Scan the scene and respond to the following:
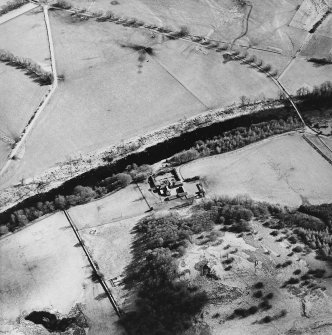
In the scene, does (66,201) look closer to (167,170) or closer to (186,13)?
(167,170)

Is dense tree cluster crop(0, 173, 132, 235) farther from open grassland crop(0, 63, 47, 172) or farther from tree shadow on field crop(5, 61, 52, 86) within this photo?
tree shadow on field crop(5, 61, 52, 86)

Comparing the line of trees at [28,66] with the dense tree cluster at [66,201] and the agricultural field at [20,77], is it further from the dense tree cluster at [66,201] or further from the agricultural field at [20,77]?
the dense tree cluster at [66,201]

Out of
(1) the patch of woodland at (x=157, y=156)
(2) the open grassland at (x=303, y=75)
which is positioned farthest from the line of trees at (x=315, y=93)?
(2) the open grassland at (x=303, y=75)

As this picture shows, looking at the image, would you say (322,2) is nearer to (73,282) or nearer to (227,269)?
(227,269)

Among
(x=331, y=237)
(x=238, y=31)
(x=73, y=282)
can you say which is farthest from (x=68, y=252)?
(x=238, y=31)

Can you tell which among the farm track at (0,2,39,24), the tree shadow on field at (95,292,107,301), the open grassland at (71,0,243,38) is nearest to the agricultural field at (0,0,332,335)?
the tree shadow on field at (95,292,107,301)

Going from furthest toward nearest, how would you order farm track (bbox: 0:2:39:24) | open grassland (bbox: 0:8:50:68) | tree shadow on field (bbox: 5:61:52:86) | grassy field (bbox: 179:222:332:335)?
farm track (bbox: 0:2:39:24), open grassland (bbox: 0:8:50:68), tree shadow on field (bbox: 5:61:52:86), grassy field (bbox: 179:222:332:335)
